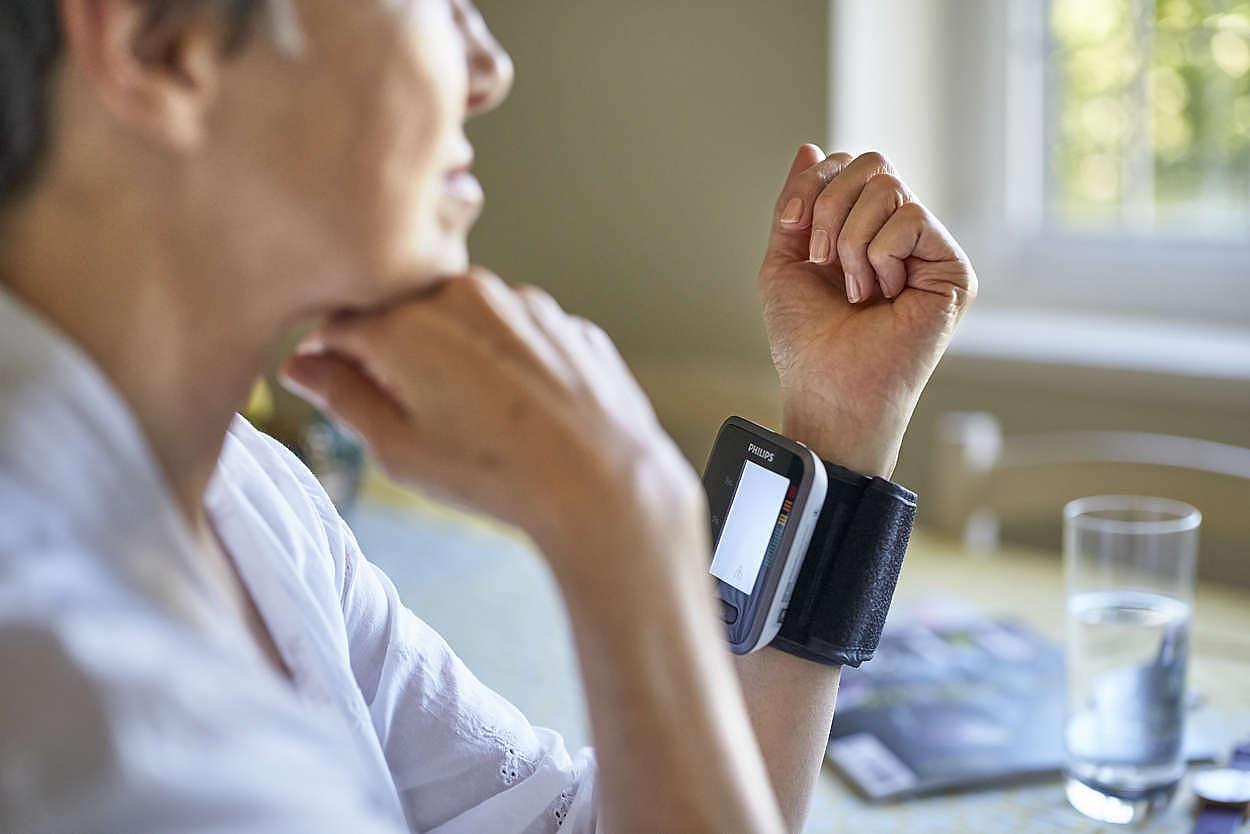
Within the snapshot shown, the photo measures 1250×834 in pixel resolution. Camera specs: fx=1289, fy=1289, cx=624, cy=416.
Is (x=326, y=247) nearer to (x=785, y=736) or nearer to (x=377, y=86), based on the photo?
(x=377, y=86)

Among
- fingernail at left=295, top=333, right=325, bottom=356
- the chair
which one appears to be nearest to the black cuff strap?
fingernail at left=295, top=333, right=325, bottom=356

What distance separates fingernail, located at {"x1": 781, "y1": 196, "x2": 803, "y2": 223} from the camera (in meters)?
0.93

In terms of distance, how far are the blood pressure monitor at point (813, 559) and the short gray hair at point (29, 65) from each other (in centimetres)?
46

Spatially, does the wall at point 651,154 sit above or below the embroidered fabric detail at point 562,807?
above

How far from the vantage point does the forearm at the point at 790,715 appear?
2.74 feet

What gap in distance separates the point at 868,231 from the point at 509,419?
1.34 feet

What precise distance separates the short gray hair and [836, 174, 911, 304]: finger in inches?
19.2

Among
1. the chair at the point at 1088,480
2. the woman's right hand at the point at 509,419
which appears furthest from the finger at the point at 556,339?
the chair at the point at 1088,480

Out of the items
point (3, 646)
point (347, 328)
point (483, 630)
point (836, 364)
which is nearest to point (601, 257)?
point (483, 630)

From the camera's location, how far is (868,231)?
0.90 metres

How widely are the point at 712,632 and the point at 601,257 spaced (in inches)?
100

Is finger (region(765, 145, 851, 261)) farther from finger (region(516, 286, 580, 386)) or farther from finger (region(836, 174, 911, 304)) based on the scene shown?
finger (region(516, 286, 580, 386))

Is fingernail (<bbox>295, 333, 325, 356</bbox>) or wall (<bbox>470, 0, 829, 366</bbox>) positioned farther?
wall (<bbox>470, 0, 829, 366</bbox>)

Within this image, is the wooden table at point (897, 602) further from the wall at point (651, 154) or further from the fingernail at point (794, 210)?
the wall at point (651, 154)
